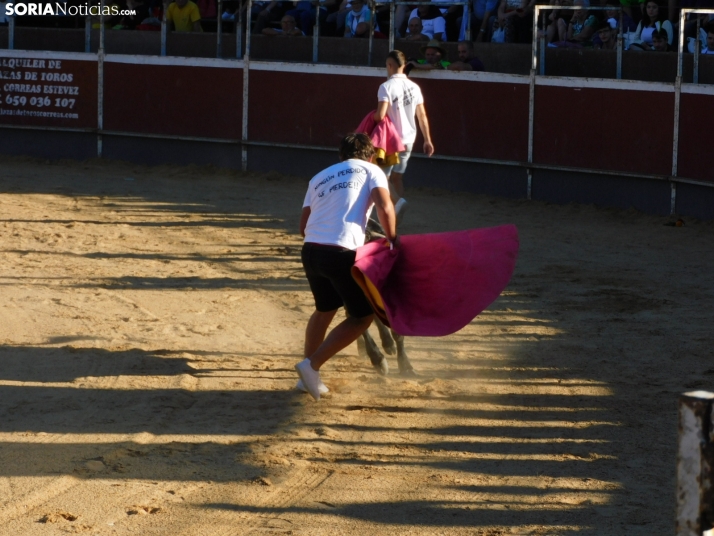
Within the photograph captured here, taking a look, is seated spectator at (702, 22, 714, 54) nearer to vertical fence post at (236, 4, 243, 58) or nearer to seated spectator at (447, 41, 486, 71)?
seated spectator at (447, 41, 486, 71)

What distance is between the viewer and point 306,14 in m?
15.9

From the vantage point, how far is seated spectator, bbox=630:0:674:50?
12.7 metres

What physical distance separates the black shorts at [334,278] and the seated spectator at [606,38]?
8.41m

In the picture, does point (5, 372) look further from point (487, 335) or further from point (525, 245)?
point (525, 245)

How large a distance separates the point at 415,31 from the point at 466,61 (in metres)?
1.05

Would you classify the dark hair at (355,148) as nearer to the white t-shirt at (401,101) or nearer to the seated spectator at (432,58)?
the white t-shirt at (401,101)

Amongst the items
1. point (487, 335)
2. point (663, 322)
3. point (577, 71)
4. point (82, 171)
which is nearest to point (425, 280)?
point (487, 335)

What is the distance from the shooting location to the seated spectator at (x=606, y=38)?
1312 cm

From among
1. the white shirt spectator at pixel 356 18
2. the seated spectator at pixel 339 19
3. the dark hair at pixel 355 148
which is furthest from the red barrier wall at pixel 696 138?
the dark hair at pixel 355 148

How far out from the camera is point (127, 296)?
8305 mm

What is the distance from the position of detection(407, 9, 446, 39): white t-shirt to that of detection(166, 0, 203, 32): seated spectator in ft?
12.4

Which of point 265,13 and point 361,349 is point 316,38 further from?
point 361,349

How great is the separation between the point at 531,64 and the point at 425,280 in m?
8.09

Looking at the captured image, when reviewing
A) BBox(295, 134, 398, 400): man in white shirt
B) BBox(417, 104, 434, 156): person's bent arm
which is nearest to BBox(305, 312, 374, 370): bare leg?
BBox(295, 134, 398, 400): man in white shirt
